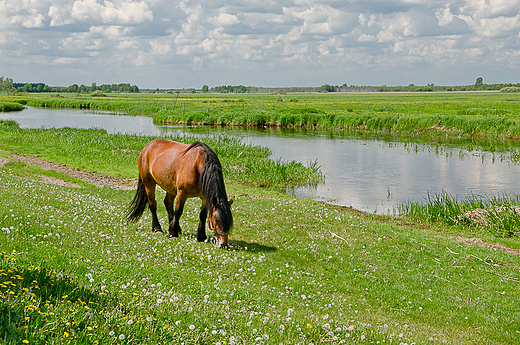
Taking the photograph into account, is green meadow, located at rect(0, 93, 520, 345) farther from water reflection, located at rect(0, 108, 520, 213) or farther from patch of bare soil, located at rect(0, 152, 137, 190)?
water reflection, located at rect(0, 108, 520, 213)

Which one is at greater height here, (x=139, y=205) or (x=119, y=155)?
(x=139, y=205)

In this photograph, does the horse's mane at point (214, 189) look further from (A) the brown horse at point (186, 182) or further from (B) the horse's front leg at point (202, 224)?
(B) the horse's front leg at point (202, 224)

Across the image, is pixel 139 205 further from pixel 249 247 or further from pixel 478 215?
pixel 478 215

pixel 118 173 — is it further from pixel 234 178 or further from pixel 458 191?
pixel 458 191

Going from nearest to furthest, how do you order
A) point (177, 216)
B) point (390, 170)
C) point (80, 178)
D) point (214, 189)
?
point (214, 189), point (177, 216), point (80, 178), point (390, 170)

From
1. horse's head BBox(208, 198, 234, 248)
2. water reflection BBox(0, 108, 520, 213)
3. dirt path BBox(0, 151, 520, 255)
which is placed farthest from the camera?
water reflection BBox(0, 108, 520, 213)

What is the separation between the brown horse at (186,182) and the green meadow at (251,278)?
0.55 m

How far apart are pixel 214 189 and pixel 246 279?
107 inches

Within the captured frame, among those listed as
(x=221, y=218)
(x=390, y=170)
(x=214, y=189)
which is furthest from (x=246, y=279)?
(x=390, y=170)

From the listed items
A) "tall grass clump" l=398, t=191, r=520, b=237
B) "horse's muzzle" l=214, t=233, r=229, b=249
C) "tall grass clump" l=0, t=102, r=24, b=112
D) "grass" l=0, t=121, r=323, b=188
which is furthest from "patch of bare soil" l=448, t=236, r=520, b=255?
"tall grass clump" l=0, t=102, r=24, b=112

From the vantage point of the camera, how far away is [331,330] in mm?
6281

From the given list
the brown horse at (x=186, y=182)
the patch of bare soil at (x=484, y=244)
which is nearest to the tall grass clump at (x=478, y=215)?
the patch of bare soil at (x=484, y=244)

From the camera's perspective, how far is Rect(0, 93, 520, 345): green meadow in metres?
5.31

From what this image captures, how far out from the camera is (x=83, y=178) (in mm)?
24391
